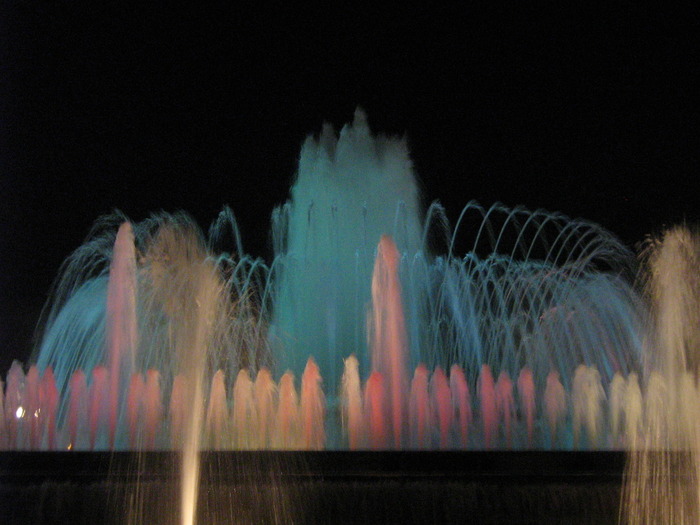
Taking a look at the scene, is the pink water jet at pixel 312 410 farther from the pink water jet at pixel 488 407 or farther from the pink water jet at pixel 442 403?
the pink water jet at pixel 488 407

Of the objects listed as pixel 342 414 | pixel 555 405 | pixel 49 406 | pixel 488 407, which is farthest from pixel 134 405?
pixel 555 405

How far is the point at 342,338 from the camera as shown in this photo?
2311 centimetres

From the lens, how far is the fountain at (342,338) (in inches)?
678

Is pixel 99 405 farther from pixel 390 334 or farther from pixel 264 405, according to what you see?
pixel 390 334

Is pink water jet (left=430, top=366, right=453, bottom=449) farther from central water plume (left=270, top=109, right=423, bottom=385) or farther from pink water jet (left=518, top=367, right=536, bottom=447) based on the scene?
central water plume (left=270, top=109, right=423, bottom=385)

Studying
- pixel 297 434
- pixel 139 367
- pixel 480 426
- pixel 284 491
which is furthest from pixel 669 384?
pixel 139 367

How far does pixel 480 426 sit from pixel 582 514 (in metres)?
5.80

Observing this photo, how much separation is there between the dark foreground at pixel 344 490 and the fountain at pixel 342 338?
76 centimetres

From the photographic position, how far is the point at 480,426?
1786 cm

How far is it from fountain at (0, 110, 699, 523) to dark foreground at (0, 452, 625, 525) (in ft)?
2.48

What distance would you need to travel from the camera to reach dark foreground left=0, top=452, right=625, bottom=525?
12148 mm

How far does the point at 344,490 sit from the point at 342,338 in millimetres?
10977

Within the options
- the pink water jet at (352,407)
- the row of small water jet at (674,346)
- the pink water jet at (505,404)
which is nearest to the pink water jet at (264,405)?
the pink water jet at (352,407)

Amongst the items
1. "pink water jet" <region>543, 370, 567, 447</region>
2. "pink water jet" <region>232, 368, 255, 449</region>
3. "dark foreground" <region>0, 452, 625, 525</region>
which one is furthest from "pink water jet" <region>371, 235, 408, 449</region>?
"dark foreground" <region>0, 452, 625, 525</region>
